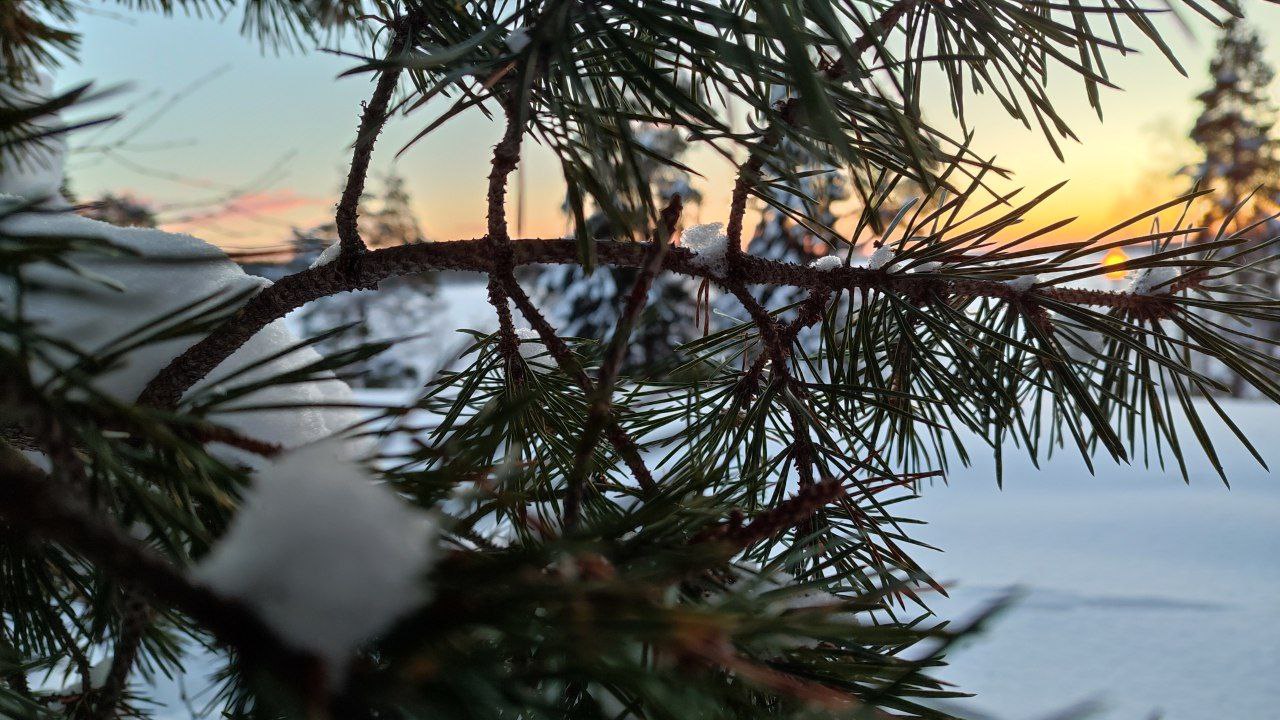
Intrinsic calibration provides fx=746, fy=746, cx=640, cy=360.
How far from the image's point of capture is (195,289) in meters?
0.47

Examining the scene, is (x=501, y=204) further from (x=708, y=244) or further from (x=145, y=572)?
(x=145, y=572)

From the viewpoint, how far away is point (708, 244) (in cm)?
58

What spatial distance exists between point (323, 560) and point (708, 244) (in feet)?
1.42

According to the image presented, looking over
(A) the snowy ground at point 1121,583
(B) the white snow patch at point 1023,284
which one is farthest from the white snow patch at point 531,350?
(A) the snowy ground at point 1121,583

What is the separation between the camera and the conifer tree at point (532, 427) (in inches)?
7.5

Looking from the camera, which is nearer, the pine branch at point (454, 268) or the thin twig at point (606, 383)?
the thin twig at point (606, 383)

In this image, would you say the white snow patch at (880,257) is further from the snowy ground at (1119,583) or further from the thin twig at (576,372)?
the snowy ground at (1119,583)

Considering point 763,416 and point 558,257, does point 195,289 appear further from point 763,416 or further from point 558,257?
point 763,416

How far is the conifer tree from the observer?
0.19m

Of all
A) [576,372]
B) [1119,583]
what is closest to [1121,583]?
[1119,583]

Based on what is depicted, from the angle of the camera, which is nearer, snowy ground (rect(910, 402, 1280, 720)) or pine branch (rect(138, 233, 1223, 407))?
pine branch (rect(138, 233, 1223, 407))

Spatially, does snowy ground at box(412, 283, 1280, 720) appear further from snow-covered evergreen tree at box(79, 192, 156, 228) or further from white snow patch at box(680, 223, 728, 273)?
snow-covered evergreen tree at box(79, 192, 156, 228)

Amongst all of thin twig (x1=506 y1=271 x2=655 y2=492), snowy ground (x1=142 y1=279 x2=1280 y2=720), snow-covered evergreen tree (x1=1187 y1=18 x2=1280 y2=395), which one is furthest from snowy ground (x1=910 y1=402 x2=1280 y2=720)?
snow-covered evergreen tree (x1=1187 y1=18 x2=1280 y2=395)

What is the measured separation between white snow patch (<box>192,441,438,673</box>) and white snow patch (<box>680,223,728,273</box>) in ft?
1.23
